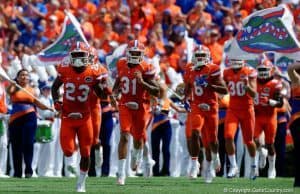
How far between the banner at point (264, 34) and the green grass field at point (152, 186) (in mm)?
2127

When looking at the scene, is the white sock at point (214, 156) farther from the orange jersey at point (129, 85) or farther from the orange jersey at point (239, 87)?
the orange jersey at point (129, 85)

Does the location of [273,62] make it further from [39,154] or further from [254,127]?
[39,154]

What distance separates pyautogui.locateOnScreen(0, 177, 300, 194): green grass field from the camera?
18.1m

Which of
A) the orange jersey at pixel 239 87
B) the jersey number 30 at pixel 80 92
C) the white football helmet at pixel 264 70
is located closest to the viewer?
the jersey number 30 at pixel 80 92

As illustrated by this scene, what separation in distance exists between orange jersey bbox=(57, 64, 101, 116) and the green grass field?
1171 millimetres

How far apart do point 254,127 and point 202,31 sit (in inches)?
217

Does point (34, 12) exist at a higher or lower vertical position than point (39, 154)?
higher

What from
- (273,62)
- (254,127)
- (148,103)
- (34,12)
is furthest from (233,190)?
(34,12)

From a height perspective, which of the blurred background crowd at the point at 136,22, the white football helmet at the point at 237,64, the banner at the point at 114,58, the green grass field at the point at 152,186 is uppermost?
the blurred background crowd at the point at 136,22

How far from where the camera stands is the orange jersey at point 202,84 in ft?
70.0

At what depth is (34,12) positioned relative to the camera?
95.1ft

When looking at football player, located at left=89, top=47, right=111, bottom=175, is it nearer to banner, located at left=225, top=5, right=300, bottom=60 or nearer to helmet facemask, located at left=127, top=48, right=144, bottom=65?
helmet facemask, located at left=127, top=48, right=144, bottom=65

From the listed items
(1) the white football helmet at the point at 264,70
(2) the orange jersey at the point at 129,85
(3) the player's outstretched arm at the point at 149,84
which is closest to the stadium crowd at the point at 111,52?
(3) the player's outstretched arm at the point at 149,84

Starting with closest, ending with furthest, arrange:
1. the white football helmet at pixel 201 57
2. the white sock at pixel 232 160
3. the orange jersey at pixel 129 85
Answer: the orange jersey at pixel 129 85
the white football helmet at pixel 201 57
the white sock at pixel 232 160
